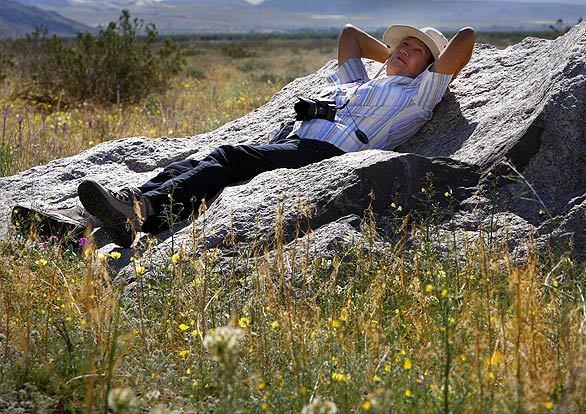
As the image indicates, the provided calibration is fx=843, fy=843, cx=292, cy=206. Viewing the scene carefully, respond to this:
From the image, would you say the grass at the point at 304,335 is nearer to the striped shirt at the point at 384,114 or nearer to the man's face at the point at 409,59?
the striped shirt at the point at 384,114

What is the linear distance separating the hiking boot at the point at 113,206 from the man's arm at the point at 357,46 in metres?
2.43

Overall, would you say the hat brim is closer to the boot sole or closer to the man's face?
the man's face

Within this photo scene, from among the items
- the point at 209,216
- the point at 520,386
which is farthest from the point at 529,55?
the point at 520,386

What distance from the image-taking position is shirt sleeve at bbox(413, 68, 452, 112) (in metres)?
5.85

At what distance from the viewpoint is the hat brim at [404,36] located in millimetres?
6070

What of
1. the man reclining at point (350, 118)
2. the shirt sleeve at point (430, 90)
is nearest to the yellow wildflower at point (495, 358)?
the man reclining at point (350, 118)

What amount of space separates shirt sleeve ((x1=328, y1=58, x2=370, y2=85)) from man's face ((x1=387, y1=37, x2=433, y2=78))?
41cm

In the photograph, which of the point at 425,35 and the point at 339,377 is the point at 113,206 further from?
the point at 425,35

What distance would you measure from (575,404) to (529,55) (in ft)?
13.1

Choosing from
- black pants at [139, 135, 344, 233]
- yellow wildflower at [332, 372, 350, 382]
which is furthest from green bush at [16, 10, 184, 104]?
yellow wildflower at [332, 372, 350, 382]

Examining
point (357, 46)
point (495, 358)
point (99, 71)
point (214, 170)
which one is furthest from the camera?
point (99, 71)

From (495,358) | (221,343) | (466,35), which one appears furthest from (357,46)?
(221,343)

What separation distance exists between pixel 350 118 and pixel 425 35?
0.82 m

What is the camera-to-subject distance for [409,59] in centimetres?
612
